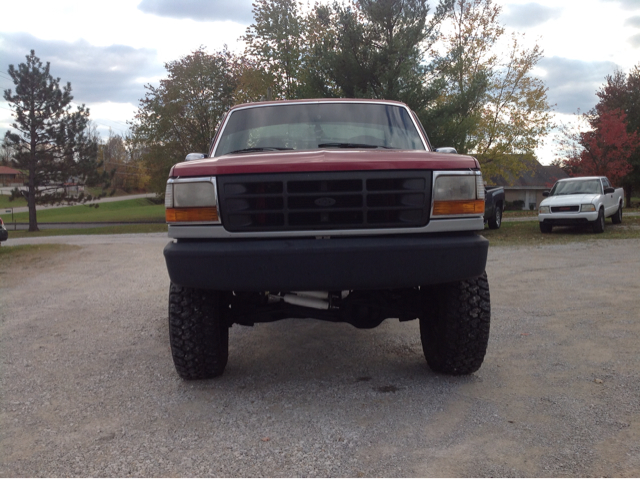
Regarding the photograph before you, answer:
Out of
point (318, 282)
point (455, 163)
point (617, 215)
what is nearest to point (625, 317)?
point (455, 163)

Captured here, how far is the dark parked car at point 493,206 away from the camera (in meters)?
16.6

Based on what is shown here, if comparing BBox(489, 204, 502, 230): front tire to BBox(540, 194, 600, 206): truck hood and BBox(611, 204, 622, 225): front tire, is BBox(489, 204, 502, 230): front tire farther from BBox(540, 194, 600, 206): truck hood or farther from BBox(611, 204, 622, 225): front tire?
BBox(611, 204, 622, 225): front tire

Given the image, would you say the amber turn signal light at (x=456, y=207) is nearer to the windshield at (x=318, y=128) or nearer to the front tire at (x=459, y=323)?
the front tire at (x=459, y=323)

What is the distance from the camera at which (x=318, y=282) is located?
297 cm

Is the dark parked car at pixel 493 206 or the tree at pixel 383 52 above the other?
the tree at pixel 383 52

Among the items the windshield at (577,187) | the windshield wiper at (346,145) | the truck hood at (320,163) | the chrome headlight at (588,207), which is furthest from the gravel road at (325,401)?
the windshield at (577,187)

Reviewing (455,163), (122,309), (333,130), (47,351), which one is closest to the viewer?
(455,163)

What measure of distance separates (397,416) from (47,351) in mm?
3121

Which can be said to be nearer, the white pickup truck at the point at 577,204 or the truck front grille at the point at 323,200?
the truck front grille at the point at 323,200

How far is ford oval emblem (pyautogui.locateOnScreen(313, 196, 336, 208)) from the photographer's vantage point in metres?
3.11

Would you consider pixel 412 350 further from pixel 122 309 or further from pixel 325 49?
pixel 325 49

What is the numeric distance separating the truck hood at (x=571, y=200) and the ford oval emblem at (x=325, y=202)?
13.7 metres

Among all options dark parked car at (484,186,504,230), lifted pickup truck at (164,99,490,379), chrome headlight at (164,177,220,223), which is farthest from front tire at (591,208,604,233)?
chrome headlight at (164,177,220,223)

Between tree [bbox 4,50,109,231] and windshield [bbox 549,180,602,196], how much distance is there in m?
27.3
